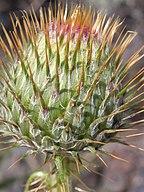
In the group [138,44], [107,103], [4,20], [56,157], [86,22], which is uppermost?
[4,20]

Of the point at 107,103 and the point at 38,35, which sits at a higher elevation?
the point at 38,35

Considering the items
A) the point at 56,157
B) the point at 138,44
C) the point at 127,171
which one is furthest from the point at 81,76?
the point at 127,171

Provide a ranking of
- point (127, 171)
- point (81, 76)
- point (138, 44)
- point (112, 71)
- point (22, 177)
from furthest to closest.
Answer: point (127, 171)
point (138, 44)
point (22, 177)
point (112, 71)
point (81, 76)

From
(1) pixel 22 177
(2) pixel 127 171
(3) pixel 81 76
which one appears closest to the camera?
(3) pixel 81 76

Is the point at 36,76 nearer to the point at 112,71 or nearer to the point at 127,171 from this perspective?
the point at 112,71

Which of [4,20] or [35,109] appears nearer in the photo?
[35,109]

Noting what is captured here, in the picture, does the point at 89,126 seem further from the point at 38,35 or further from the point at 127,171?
the point at 127,171

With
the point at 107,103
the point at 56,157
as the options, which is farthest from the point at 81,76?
the point at 56,157
